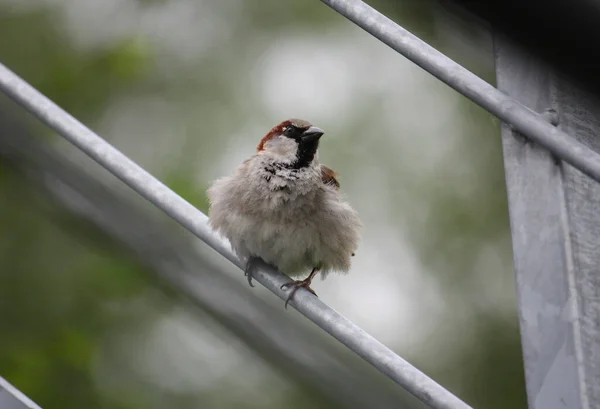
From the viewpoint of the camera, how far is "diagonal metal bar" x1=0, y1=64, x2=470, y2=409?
1.16 meters

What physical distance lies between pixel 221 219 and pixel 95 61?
2450 millimetres

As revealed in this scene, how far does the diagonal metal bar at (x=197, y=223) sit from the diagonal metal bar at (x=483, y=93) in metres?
0.34

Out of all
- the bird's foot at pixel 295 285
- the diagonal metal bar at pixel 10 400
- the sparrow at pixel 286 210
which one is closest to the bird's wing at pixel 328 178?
the sparrow at pixel 286 210

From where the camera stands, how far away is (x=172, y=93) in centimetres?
503

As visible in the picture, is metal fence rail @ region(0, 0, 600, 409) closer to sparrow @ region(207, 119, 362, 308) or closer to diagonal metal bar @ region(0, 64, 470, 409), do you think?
diagonal metal bar @ region(0, 64, 470, 409)

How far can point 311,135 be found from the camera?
8.24 feet

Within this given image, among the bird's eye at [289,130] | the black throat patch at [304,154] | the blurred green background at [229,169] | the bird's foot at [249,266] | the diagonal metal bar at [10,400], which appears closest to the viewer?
the diagonal metal bar at [10,400]

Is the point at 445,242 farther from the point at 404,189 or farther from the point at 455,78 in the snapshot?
the point at 455,78

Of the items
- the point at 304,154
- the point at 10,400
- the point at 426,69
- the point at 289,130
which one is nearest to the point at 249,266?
the point at 304,154

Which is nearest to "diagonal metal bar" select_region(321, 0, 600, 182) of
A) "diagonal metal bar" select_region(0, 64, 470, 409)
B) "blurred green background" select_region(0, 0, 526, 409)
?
"diagonal metal bar" select_region(0, 64, 470, 409)

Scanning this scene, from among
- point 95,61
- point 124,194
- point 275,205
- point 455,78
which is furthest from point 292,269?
point 95,61

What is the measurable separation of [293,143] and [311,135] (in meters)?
0.07

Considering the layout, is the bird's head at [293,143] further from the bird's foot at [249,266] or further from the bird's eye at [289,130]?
the bird's foot at [249,266]

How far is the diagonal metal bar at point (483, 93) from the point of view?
3.04 ft
